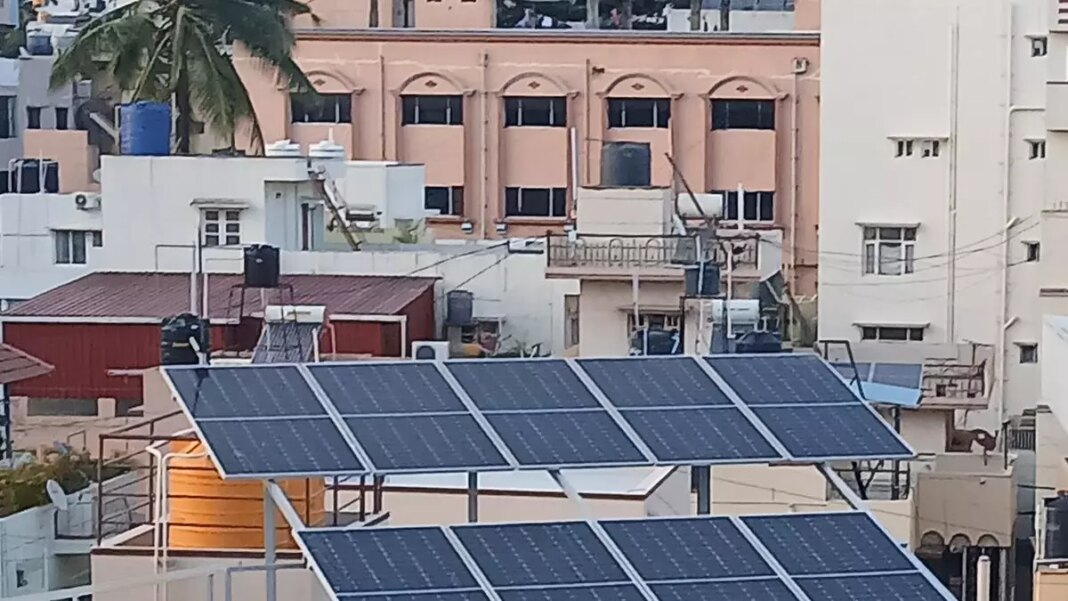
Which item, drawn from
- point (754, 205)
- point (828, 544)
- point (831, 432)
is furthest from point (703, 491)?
point (754, 205)

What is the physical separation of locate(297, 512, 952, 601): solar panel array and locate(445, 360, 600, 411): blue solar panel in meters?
1.26

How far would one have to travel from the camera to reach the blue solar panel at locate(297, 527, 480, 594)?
1252cm

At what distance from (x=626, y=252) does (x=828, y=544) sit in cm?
→ 1800

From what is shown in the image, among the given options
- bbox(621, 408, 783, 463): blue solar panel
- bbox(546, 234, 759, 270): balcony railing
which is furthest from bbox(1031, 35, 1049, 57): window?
bbox(621, 408, 783, 463): blue solar panel

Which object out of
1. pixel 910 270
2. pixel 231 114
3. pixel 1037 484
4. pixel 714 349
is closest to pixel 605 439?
pixel 714 349

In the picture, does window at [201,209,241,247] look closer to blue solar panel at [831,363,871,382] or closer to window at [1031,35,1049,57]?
blue solar panel at [831,363,871,382]

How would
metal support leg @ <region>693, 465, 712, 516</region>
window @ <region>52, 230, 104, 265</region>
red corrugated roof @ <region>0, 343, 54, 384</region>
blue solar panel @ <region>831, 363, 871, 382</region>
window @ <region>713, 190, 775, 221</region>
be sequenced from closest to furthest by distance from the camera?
1. metal support leg @ <region>693, 465, 712, 516</region>
2. red corrugated roof @ <region>0, 343, 54, 384</region>
3. blue solar panel @ <region>831, 363, 871, 382</region>
4. window @ <region>52, 230, 104, 265</region>
5. window @ <region>713, 190, 775, 221</region>

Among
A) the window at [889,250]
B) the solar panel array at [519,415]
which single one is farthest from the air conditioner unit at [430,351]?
the window at [889,250]

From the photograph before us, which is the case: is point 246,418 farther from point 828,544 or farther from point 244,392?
point 828,544

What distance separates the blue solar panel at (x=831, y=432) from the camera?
14.1 metres

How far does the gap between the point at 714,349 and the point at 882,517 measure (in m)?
3.14

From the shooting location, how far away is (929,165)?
137ft

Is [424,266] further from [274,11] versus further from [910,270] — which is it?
[910,270]

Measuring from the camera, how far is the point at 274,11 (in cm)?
3947
